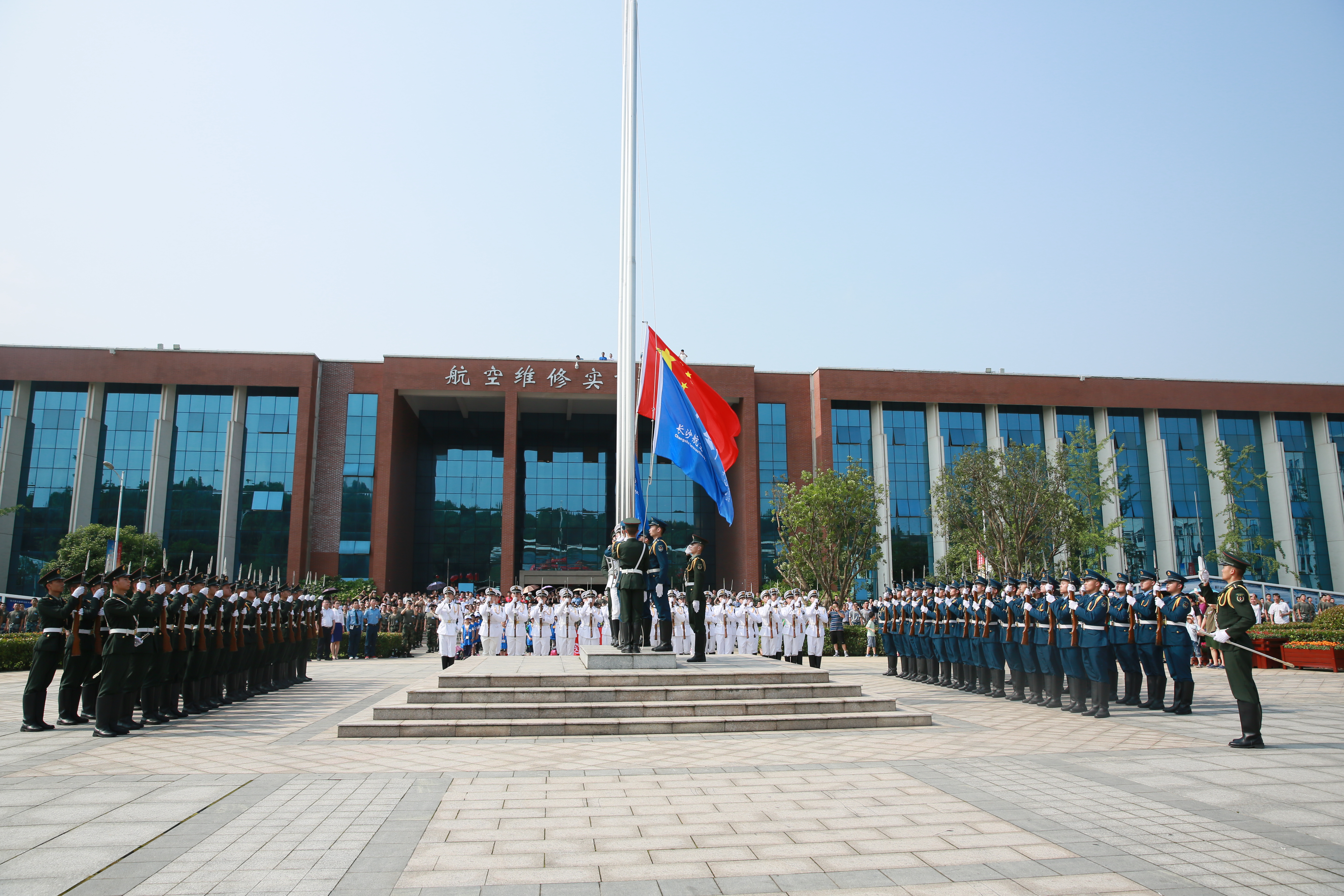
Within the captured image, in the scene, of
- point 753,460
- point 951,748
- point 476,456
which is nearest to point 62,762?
point 951,748

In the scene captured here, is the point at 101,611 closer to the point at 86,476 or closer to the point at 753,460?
the point at 753,460

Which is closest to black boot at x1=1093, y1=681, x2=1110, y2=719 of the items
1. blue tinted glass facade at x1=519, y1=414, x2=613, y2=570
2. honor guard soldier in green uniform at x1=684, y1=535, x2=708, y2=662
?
honor guard soldier in green uniform at x1=684, y1=535, x2=708, y2=662

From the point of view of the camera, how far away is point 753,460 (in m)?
36.5

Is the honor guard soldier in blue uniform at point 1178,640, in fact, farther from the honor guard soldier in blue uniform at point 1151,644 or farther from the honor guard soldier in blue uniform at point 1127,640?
the honor guard soldier in blue uniform at point 1127,640

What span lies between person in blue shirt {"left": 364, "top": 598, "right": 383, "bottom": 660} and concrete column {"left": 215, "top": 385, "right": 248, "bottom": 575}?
568 inches

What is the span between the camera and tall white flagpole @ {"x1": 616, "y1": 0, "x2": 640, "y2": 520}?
1222 centimetres

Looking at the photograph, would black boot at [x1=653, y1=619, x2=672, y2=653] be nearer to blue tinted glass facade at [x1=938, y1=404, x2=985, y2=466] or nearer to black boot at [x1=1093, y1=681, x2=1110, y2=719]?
black boot at [x1=1093, y1=681, x2=1110, y2=719]

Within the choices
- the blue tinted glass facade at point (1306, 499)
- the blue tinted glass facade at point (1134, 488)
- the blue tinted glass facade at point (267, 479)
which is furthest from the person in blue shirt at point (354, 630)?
the blue tinted glass facade at point (1306, 499)

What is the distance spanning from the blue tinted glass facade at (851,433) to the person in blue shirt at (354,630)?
73.8 ft

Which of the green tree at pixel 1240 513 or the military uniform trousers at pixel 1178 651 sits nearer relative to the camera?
the military uniform trousers at pixel 1178 651

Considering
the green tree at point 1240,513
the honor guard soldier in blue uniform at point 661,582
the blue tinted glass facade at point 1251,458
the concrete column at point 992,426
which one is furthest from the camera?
the blue tinted glass facade at point 1251,458

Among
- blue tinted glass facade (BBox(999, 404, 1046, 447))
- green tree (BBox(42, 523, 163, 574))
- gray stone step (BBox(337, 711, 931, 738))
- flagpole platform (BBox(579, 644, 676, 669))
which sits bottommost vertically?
gray stone step (BBox(337, 711, 931, 738))

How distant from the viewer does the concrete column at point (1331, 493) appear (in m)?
40.3

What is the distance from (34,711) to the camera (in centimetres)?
859
